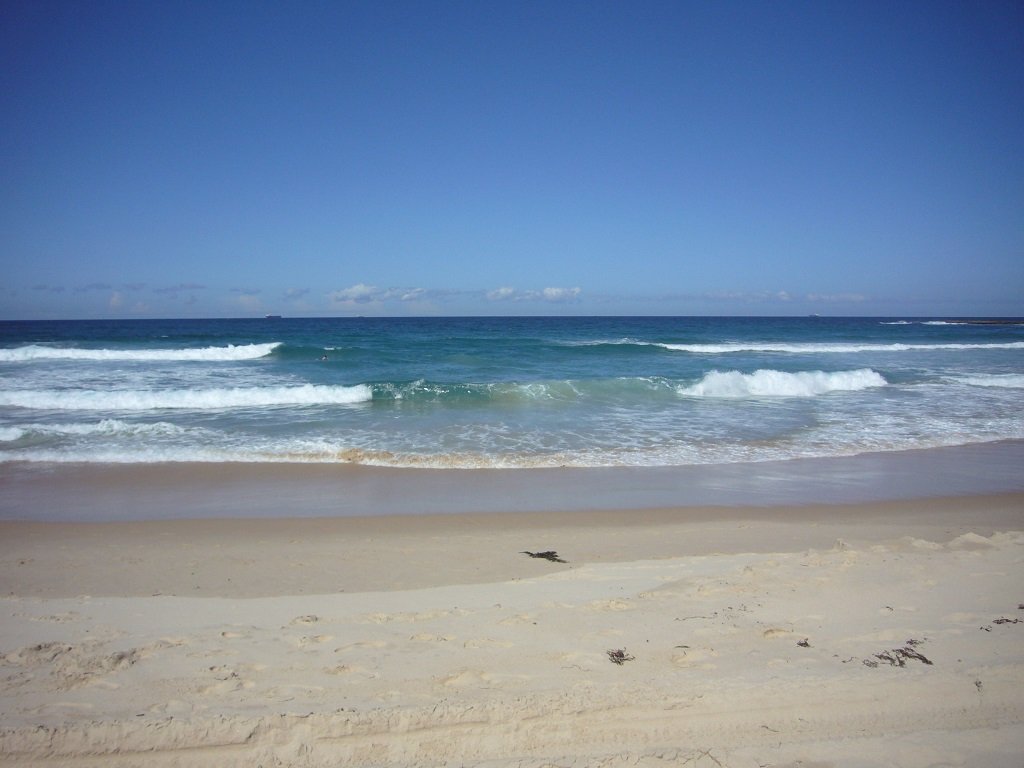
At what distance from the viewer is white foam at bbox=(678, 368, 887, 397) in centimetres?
1838

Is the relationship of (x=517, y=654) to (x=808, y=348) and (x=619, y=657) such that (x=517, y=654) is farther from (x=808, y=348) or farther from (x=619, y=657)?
(x=808, y=348)

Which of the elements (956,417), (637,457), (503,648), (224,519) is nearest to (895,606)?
(503,648)

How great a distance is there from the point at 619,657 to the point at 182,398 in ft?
51.8

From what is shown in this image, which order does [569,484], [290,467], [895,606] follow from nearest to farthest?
[895,606]
[569,484]
[290,467]

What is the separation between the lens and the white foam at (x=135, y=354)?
2802cm

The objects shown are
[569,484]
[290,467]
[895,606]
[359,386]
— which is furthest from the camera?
[359,386]

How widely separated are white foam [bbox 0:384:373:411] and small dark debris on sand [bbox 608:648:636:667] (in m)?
13.7

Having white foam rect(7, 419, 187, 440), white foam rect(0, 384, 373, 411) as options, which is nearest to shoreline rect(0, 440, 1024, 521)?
white foam rect(7, 419, 187, 440)

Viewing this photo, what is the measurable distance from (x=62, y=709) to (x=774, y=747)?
363cm

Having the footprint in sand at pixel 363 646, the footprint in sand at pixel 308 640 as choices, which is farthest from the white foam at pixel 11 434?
the footprint in sand at pixel 363 646

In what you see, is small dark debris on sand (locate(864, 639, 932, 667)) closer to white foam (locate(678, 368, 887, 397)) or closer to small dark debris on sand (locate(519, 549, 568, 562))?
small dark debris on sand (locate(519, 549, 568, 562))

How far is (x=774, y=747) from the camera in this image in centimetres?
288

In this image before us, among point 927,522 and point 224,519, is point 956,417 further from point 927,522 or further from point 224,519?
point 224,519

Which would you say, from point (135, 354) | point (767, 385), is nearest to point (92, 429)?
point (767, 385)
